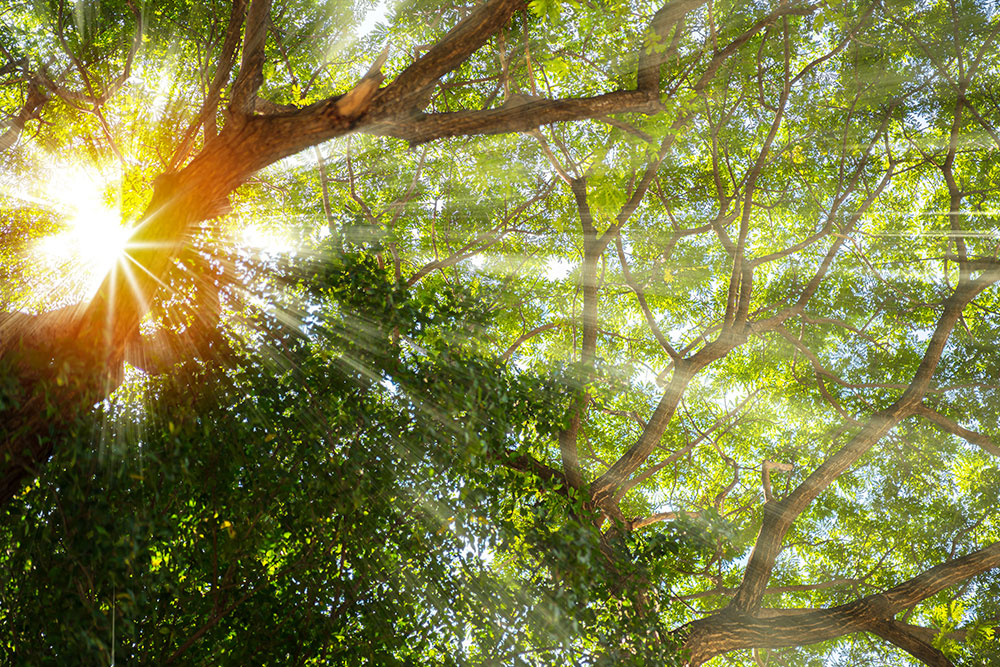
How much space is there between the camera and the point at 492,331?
168 inches

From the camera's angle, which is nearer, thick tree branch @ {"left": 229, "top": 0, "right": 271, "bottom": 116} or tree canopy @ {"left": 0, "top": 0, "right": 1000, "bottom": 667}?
tree canopy @ {"left": 0, "top": 0, "right": 1000, "bottom": 667}

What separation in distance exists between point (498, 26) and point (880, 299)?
5.54 metres

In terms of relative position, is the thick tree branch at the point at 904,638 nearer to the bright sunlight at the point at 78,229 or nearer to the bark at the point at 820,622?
the bark at the point at 820,622

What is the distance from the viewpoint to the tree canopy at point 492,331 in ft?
11.5

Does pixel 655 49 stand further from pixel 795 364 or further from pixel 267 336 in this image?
pixel 795 364

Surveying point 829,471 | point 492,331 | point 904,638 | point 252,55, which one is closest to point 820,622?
point 904,638

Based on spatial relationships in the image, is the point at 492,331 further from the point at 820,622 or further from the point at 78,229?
the point at 78,229

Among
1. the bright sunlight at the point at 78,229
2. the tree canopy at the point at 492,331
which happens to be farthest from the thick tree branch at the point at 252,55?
the bright sunlight at the point at 78,229

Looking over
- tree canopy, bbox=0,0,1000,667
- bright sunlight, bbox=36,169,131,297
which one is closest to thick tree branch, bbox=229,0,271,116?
tree canopy, bbox=0,0,1000,667

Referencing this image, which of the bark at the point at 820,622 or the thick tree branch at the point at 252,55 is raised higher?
the thick tree branch at the point at 252,55

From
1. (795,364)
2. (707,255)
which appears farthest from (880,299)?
(707,255)

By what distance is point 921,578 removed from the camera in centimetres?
555

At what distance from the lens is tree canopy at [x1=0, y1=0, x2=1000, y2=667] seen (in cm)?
351

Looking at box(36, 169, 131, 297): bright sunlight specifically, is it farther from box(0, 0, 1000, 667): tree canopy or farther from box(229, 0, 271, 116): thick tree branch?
box(229, 0, 271, 116): thick tree branch
